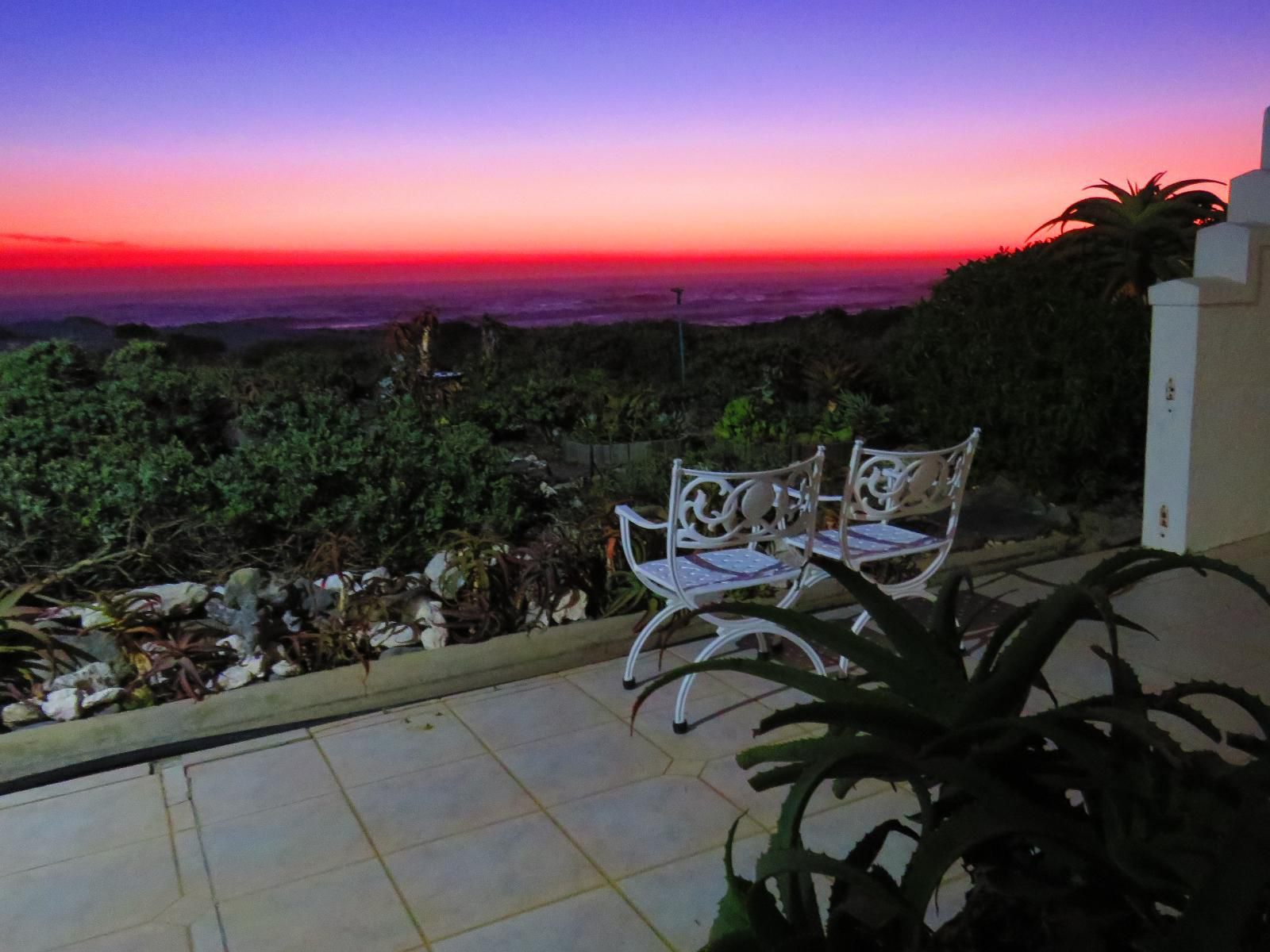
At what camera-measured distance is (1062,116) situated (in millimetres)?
9125

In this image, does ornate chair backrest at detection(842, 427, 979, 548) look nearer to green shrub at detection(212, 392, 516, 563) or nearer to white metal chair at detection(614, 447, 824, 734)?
white metal chair at detection(614, 447, 824, 734)

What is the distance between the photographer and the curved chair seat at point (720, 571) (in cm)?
376

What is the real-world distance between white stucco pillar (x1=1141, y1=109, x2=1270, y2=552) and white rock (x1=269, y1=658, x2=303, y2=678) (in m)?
4.50

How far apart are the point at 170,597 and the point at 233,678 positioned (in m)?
0.61

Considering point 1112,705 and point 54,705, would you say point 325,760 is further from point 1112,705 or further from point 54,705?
point 1112,705

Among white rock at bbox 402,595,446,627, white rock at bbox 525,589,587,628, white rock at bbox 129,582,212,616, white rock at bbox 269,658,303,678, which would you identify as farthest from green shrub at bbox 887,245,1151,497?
white rock at bbox 129,582,212,616

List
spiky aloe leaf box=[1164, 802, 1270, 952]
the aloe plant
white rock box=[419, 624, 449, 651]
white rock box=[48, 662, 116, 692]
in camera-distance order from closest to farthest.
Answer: spiky aloe leaf box=[1164, 802, 1270, 952] → the aloe plant → white rock box=[48, 662, 116, 692] → white rock box=[419, 624, 449, 651]

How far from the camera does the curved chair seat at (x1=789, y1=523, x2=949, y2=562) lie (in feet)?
13.5

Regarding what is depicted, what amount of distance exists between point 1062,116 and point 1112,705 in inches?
352

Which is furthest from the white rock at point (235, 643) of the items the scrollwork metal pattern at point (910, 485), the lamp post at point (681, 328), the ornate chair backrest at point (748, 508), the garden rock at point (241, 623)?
the lamp post at point (681, 328)

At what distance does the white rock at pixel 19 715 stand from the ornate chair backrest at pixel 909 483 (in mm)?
3009

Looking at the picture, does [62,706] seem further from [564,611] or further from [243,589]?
[564,611]

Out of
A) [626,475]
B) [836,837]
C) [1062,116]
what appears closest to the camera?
[836,837]

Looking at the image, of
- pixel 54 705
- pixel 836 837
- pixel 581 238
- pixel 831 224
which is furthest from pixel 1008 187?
pixel 54 705
